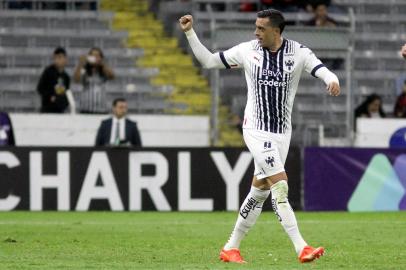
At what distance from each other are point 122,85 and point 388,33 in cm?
609

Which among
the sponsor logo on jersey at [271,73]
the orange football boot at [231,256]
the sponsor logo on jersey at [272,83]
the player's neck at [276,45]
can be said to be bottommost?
the orange football boot at [231,256]

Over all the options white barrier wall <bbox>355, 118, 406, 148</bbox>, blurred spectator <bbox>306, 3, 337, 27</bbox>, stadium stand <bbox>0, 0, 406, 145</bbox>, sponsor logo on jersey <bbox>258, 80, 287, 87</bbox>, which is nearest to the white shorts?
sponsor logo on jersey <bbox>258, 80, 287, 87</bbox>

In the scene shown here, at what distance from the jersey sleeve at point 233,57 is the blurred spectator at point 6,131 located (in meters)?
9.11

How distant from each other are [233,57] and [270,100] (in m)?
0.56

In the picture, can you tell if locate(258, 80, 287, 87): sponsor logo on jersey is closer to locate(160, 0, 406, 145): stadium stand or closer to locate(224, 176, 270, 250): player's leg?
locate(224, 176, 270, 250): player's leg

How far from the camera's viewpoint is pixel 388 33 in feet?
83.5

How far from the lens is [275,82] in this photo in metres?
10.6

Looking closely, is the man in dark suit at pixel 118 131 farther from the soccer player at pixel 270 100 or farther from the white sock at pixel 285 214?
the white sock at pixel 285 214

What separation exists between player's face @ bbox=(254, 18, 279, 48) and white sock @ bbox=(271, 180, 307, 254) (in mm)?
1240

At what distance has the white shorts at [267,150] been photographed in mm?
10516

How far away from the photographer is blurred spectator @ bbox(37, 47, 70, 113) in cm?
2030

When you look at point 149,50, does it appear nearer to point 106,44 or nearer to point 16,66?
point 106,44

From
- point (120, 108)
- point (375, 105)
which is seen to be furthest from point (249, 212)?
point (375, 105)

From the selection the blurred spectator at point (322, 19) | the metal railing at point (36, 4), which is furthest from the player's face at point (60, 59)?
the blurred spectator at point (322, 19)
